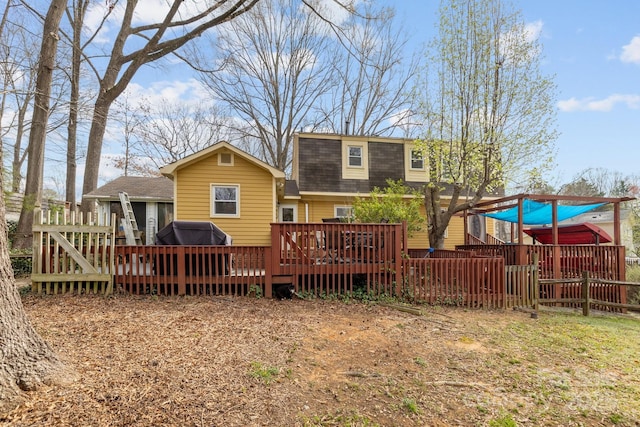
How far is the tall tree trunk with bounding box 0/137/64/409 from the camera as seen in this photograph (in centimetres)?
238

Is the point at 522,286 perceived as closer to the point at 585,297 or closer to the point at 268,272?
the point at 585,297

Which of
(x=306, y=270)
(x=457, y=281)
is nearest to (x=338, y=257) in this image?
(x=306, y=270)

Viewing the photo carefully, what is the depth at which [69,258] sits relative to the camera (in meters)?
6.50

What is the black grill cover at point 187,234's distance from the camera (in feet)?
23.7

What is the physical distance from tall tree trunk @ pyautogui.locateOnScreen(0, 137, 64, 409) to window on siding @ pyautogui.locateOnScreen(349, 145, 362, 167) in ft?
39.7

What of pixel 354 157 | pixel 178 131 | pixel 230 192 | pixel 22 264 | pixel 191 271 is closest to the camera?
pixel 191 271

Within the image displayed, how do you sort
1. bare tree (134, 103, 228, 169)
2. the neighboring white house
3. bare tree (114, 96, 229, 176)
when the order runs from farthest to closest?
bare tree (134, 103, 228, 169)
bare tree (114, 96, 229, 176)
the neighboring white house

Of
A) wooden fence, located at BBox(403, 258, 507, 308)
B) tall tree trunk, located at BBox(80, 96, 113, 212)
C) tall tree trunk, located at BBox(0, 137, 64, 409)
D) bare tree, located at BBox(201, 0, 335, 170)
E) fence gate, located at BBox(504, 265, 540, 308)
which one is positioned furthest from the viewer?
bare tree, located at BBox(201, 0, 335, 170)

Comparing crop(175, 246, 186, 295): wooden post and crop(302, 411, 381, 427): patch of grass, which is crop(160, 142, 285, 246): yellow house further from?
crop(302, 411, 381, 427): patch of grass

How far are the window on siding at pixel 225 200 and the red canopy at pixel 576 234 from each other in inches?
415

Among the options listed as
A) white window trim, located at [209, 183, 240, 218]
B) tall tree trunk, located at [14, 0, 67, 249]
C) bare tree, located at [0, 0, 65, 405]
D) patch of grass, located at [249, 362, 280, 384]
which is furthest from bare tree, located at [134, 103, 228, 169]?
patch of grass, located at [249, 362, 280, 384]

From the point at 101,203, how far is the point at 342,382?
1290cm

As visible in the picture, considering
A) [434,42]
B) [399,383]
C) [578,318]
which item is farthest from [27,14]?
[578,318]

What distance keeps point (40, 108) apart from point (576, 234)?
18586 millimetres
